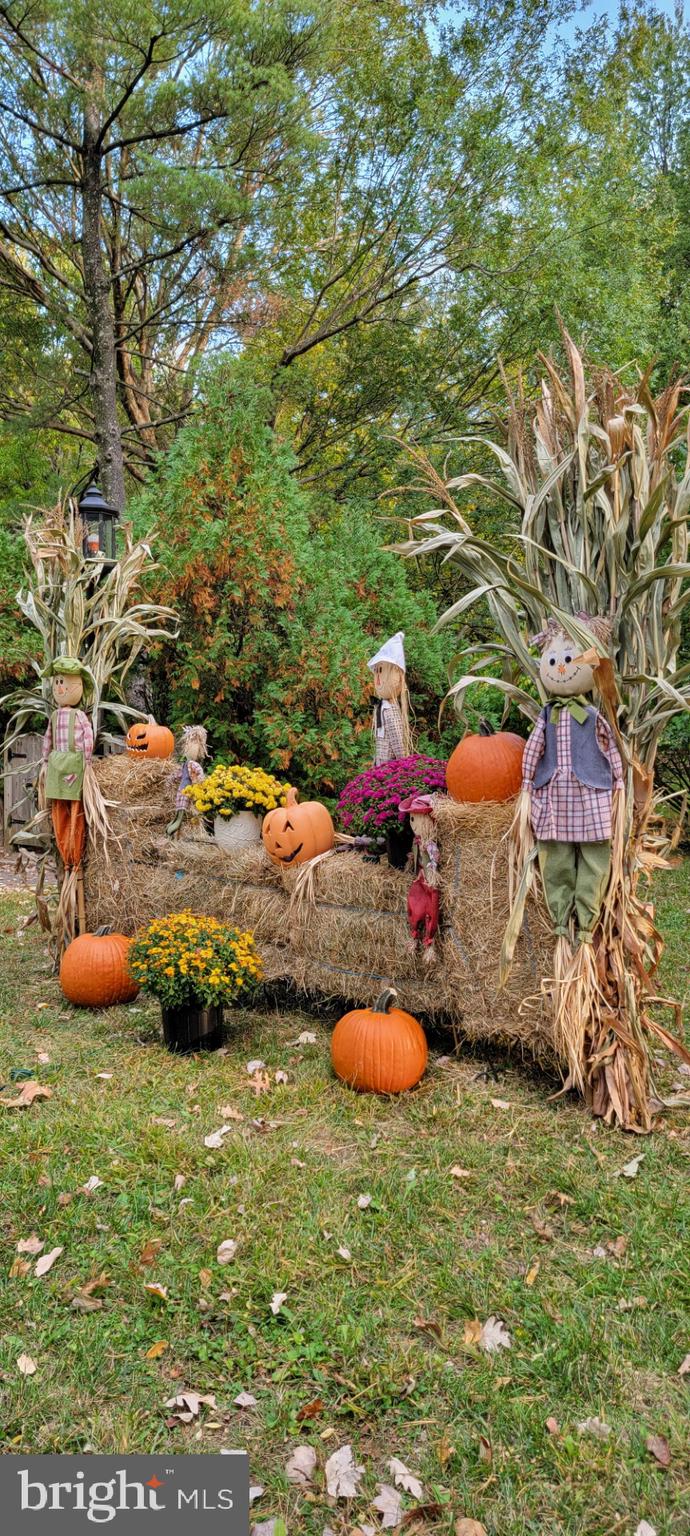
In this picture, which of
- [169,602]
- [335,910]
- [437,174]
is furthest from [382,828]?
[437,174]

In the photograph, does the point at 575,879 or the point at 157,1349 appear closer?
the point at 157,1349

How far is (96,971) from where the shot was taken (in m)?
4.90

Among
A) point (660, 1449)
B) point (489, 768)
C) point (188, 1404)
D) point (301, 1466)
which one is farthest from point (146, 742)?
point (660, 1449)

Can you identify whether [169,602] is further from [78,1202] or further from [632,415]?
[78,1202]

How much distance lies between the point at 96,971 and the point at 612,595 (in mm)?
3269

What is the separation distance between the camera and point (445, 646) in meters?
7.71

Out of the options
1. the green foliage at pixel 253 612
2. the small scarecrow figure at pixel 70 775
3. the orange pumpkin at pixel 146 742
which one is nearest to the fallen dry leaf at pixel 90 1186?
the small scarecrow figure at pixel 70 775

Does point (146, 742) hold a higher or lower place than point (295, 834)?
higher

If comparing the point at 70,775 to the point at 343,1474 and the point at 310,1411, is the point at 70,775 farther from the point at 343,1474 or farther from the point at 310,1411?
the point at 343,1474

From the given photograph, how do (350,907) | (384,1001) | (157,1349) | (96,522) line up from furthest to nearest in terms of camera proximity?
(96,522) < (350,907) < (384,1001) < (157,1349)

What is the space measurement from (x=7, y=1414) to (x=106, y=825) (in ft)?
10.9

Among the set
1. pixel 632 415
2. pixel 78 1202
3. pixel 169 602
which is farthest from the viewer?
pixel 169 602

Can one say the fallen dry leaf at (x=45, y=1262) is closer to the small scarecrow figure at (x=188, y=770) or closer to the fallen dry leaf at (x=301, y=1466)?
the fallen dry leaf at (x=301, y=1466)

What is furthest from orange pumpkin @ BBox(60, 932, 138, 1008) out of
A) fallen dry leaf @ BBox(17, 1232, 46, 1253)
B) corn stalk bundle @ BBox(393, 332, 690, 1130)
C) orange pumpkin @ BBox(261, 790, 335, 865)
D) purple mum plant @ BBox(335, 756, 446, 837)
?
corn stalk bundle @ BBox(393, 332, 690, 1130)
